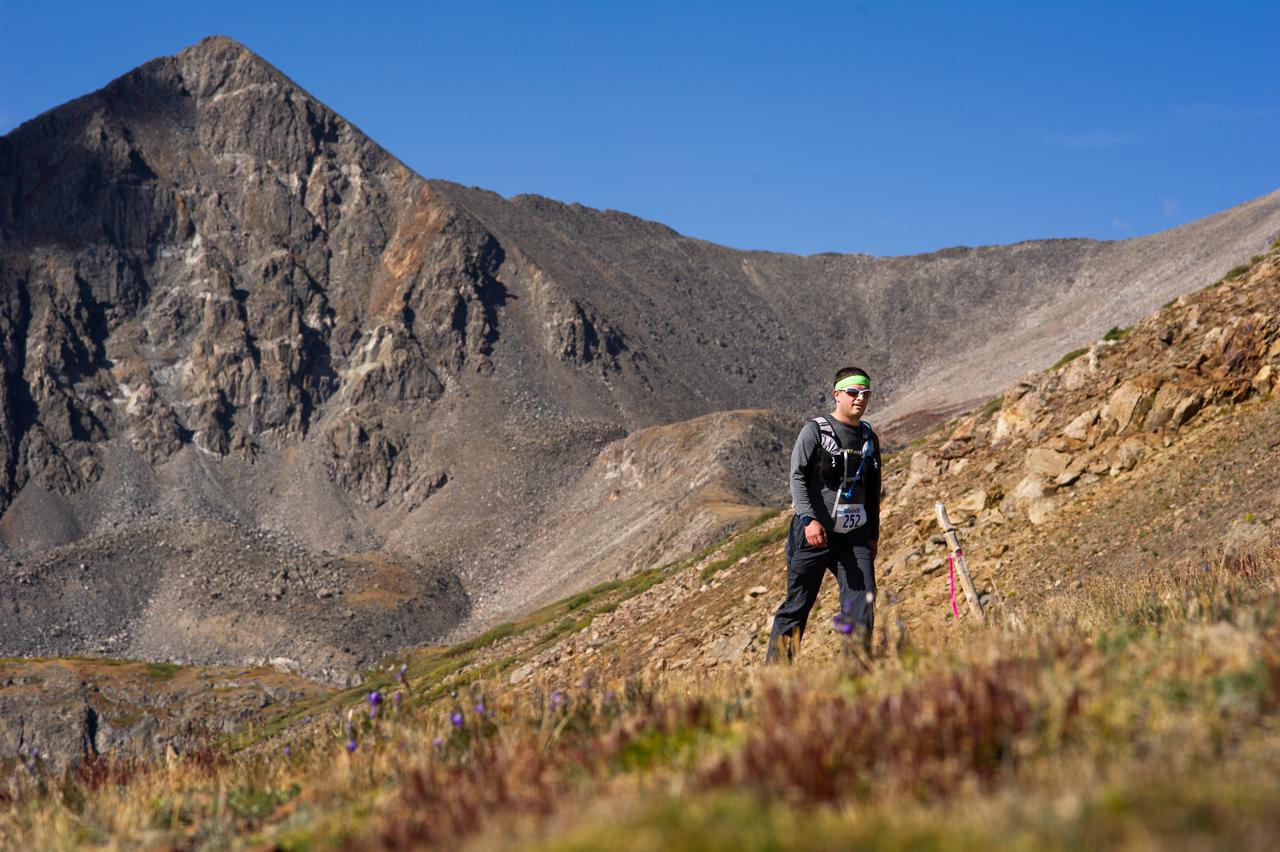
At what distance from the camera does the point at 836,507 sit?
9.89 metres

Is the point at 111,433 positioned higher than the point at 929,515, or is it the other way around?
Answer: the point at 111,433

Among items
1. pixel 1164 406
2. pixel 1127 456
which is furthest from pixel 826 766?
pixel 1164 406

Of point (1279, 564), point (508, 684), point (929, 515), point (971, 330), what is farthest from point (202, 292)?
point (1279, 564)

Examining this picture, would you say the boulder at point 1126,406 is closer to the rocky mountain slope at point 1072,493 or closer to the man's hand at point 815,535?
the rocky mountain slope at point 1072,493

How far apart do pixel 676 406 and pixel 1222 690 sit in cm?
10837

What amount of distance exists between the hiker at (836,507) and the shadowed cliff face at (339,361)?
194 feet

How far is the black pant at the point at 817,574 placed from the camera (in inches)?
386

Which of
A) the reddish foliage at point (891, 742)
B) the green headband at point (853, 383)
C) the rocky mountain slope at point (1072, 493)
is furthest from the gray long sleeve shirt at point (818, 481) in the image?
the reddish foliage at point (891, 742)

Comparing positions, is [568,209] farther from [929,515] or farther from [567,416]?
[929,515]

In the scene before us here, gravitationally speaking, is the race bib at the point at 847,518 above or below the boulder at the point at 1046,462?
above

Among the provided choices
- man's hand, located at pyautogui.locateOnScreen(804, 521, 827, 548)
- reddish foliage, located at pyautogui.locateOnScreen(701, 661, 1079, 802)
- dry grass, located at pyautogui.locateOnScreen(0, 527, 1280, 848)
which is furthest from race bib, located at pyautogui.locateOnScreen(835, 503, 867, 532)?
reddish foliage, located at pyautogui.locateOnScreen(701, 661, 1079, 802)

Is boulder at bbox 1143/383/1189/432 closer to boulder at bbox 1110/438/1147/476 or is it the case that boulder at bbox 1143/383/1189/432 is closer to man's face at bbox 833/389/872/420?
boulder at bbox 1110/438/1147/476

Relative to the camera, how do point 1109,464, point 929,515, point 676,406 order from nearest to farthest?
point 1109,464 → point 929,515 → point 676,406

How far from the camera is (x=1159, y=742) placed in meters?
4.44
